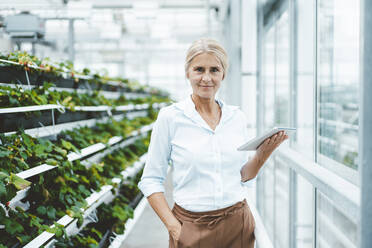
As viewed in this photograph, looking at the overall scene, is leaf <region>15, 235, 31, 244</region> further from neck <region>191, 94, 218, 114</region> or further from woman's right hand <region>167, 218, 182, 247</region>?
neck <region>191, 94, 218, 114</region>

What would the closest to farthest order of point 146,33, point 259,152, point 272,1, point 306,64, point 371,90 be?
point 371,90 → point 259,152 → point 306,64 → point 272,1 → point 146,33

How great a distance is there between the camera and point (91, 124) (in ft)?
13.5

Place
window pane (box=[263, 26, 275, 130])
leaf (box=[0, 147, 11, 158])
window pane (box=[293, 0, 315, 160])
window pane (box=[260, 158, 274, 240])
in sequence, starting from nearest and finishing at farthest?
leaf (box=[0, 147, 11, 158]), window pane (box=[293, 0, 315, 160]), window pane (box=[263, 26, 275, 130]), window pane (box=[260, 158, 274, 240])

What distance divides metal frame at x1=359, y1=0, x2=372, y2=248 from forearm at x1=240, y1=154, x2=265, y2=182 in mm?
657

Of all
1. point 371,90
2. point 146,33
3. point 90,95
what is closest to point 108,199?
point 90,95

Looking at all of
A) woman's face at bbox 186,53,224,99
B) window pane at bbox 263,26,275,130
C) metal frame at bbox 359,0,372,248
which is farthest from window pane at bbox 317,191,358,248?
window pane at bbox 263,26,275,130

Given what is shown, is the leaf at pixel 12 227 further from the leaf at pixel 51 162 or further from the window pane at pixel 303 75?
the window pane at pixel 303 75

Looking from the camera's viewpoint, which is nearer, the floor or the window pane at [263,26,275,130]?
the floor

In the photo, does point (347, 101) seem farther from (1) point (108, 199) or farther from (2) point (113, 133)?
(1) point (108, 199)

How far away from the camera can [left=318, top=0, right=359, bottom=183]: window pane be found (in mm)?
2699

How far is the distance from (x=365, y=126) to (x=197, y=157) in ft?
2.47

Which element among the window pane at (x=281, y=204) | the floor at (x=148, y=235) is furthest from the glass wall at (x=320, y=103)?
the floor at (x=148, y=235)

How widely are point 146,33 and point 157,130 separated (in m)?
10.4

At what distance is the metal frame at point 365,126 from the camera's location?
3.44 ft
